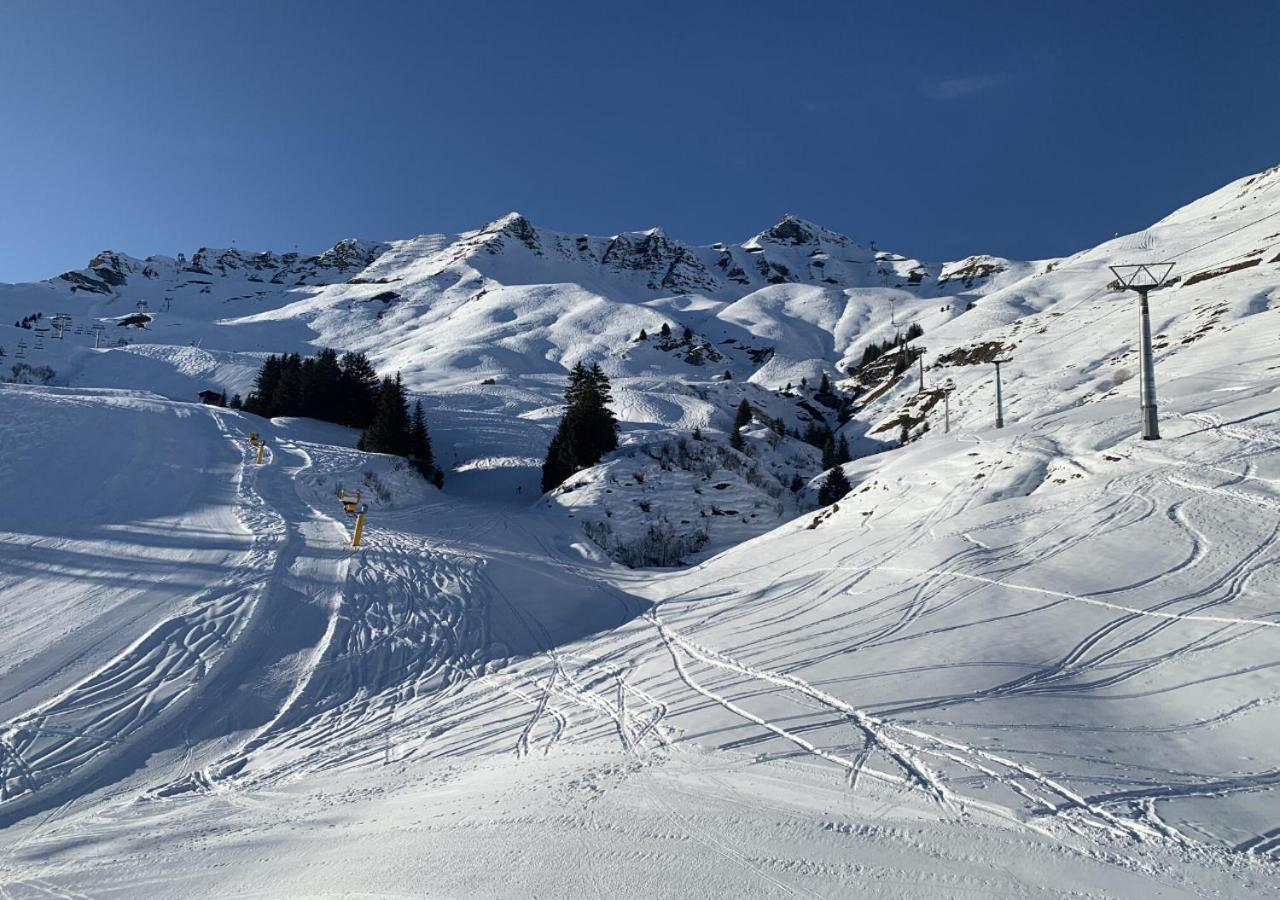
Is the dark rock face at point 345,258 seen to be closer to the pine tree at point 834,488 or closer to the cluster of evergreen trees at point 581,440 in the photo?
the cluster of evergreen trees at point 581,440

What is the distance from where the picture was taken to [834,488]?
86.7ft

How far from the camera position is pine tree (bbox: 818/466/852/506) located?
26.2 m

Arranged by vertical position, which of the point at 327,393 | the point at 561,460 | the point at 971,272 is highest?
the point at 971,272

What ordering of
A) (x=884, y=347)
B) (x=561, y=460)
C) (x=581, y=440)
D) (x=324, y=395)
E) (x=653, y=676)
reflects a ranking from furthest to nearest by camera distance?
(x=884, y=347)
(x=324, y=395)
(x=561, y=460)
(x=581, y=440)
(x=653, y=676)

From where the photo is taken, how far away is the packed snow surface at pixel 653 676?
4.59 m

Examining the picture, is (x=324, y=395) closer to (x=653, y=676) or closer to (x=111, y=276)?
(x=653, y=676)

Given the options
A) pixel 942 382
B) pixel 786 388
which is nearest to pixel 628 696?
pixel 942 382

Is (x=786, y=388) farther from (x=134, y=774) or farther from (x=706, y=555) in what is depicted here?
(x=134, y=774)

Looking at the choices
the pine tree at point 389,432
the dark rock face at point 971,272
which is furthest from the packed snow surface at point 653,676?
the dark rock face at point 971,272

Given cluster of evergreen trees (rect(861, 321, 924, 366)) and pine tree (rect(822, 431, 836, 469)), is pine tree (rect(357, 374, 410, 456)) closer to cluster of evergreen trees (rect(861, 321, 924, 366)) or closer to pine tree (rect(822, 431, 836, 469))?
pine tree (rect(822, 431, 836, 469))

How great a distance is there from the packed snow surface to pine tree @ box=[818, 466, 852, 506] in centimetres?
269

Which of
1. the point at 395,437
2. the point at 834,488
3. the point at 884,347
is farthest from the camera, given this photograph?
the point at 884,347

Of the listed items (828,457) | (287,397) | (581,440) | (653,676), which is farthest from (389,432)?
(653,676)

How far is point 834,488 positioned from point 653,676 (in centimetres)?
1952
